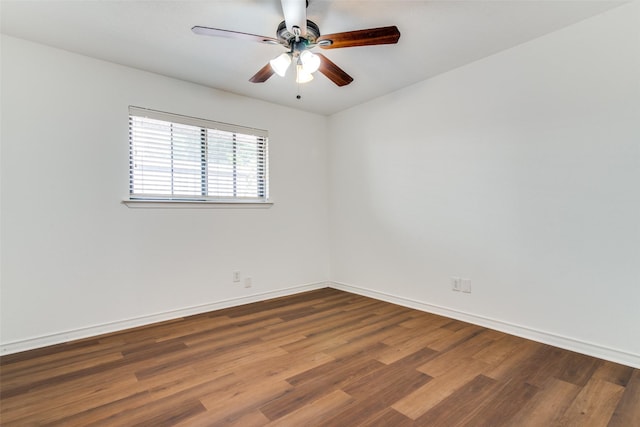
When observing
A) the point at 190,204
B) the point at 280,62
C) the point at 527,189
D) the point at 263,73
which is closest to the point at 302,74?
the point at 280,62

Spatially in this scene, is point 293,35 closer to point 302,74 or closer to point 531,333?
point 302,74

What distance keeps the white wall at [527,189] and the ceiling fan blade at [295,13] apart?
68.8 inches

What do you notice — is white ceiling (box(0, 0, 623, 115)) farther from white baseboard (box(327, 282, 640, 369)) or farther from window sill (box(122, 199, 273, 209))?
white baseboard (box(327, 282, 640, 369))

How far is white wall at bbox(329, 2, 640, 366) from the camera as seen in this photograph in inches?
80.6

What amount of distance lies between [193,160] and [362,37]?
2.15m

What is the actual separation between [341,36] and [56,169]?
248 cm

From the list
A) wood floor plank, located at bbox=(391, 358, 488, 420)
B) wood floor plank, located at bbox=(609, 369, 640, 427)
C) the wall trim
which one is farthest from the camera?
the wall trim

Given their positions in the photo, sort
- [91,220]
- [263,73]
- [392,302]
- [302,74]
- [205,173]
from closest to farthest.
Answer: [302,74]
[263,73]
[91,220]
[205,173]
[392,302]

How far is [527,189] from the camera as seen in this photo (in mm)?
2445

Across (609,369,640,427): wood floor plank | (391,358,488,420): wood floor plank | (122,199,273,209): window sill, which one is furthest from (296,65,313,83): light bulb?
(609,369,640,427): wood floor plank

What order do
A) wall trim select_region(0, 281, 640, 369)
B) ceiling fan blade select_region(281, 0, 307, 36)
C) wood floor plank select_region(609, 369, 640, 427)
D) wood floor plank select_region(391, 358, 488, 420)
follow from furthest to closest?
wall trim select_region(0, 281, 640, 369), ceiling fan blade select_region(281, 0, 307, 36), wood floor plank select_region(391, 358, 488, 420), wood floor plank select_region(609, 369, 640, 427)

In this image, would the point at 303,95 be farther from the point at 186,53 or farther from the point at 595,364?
the point at 595,364

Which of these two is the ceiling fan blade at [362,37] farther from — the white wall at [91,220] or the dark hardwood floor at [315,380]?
the dark hardwood floor at [315,380]

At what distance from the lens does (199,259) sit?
317 centimetres
